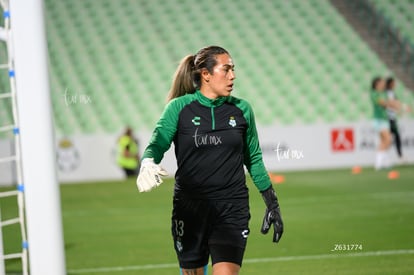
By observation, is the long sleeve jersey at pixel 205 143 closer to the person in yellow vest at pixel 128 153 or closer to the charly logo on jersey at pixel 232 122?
the charly logo on jersey at pixel 232 122

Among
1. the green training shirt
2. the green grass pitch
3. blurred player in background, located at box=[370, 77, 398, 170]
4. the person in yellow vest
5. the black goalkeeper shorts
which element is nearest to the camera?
the black goalkeeper shorts

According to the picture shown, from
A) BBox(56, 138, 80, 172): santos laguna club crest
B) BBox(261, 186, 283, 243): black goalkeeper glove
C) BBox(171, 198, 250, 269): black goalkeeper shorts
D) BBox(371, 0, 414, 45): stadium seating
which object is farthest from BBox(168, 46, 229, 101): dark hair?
BBox(371, 0, 414, 45): stadium seating

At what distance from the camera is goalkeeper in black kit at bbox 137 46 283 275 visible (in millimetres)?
4582

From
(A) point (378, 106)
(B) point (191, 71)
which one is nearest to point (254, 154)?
(B) point (191, 71)

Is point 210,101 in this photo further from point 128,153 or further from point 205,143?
point 128,153

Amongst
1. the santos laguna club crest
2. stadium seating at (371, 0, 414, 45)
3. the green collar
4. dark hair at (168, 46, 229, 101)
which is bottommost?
the santos laguna club crest

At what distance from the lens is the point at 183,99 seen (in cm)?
468

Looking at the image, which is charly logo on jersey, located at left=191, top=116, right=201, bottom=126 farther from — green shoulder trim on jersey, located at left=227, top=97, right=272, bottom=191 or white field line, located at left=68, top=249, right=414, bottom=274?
white field line, located at left=68, top=249, right=414, bottom=274

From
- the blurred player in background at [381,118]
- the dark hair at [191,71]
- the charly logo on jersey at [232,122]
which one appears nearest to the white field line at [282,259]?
the dark hair at [191,71]

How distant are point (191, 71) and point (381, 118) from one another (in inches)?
497

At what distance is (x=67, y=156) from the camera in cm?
1722

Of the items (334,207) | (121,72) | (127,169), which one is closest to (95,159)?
(127,169)

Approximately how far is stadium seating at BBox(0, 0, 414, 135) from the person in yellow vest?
2.65 m

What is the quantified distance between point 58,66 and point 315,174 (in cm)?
832
